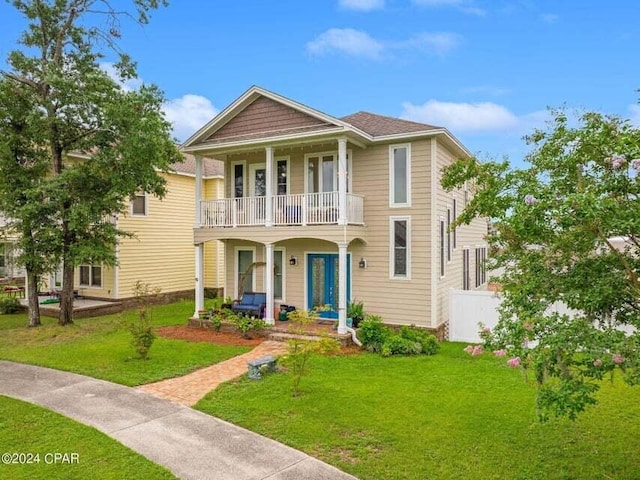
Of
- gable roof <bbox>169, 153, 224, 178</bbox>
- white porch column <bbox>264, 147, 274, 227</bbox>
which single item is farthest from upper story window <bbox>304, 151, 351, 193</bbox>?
gable roof <bbox>169, 153, 224, 178</bbox>

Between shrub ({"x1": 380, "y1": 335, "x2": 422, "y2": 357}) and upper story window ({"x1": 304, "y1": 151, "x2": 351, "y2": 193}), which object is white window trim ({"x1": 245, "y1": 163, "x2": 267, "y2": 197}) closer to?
upper story window ({"x1": 304, "y1": 151, "x2": 351, "y2": 193})

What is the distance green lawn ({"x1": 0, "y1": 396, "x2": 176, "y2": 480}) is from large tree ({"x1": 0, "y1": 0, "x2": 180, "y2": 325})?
819 centimetres

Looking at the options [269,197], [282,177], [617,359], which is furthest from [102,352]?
[617,359]

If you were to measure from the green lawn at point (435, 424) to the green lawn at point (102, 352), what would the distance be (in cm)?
219

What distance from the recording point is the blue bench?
14.6m

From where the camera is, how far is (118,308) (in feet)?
61.8

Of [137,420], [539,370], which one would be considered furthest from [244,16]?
[539,370]

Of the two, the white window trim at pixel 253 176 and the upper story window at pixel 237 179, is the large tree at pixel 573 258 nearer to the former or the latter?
the white window trim at pixel 253 176

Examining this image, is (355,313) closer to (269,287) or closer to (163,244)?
(269,287)

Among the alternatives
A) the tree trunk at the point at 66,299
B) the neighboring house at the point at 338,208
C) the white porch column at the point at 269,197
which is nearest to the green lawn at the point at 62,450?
the neighboring house at the point at 338,208

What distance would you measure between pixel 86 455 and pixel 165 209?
16736 millimetres

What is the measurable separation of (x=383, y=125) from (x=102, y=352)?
10868mm

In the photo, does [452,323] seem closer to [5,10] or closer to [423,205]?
[423,205]

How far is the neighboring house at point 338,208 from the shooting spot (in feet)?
43.7
